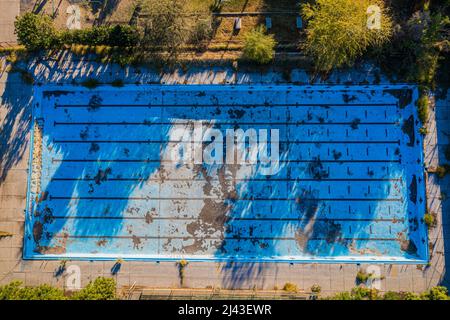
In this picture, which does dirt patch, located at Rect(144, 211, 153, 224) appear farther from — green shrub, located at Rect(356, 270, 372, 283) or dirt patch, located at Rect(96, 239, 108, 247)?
green shrub, located at Rect(356, 270, 372, 283)

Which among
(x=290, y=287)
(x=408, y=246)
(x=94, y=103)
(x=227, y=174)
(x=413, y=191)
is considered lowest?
(x=290, y=287)

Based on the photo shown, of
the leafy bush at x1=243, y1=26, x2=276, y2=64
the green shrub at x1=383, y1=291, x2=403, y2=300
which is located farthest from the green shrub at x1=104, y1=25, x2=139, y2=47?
the green shrub at x1=383, y1=291, x2=403, y2=300

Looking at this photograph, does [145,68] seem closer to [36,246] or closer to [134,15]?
[134,15]

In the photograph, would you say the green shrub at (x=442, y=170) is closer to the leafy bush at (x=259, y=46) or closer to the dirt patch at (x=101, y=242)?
the leafy bush at (x=259, y=46)

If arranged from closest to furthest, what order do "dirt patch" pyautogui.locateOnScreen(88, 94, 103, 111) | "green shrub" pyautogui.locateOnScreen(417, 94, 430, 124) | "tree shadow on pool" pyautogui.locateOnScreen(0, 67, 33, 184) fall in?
"green shrub" pyautogui.locateOnScreen(417, 94, 430, 124) → "tree shadow on pool" pyautogui.locateOnScreen(0, 67, 33, 184) → "dirt patch" pyautogui.locateOnScreen(88, 94, 103, 111)

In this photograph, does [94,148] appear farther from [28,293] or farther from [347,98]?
[347,98]

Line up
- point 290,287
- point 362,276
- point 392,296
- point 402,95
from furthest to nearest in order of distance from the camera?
point 402,95
point 362,276
point 290,287
point 392,296

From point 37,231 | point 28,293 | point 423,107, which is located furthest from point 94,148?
point 423,107
